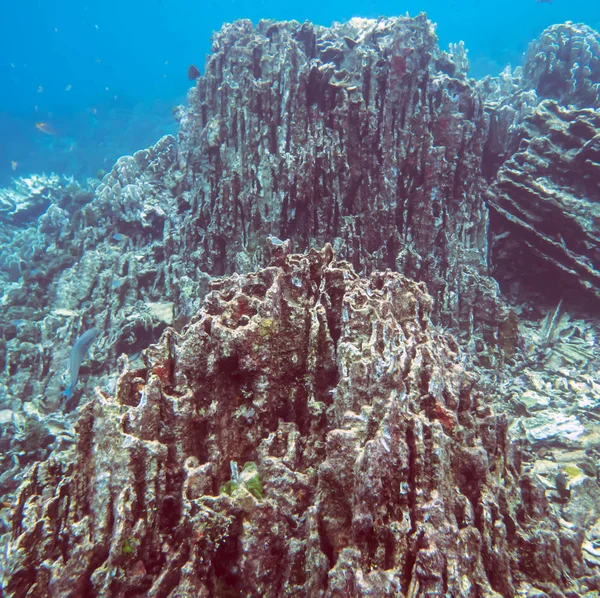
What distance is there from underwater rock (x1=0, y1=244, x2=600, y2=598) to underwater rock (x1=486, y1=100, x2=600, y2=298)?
5.25 meters

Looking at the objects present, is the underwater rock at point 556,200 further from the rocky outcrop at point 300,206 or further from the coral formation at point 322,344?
the rocky outcrop at point 300,206

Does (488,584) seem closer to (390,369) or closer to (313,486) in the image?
(313,486)

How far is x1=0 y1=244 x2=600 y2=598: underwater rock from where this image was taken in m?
2.23

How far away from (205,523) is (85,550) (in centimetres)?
75

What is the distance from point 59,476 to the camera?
297 cm

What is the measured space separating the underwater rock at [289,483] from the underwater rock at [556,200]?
207 inches

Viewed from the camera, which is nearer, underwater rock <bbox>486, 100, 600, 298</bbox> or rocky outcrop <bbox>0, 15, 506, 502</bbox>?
underwater rock <bbox>486, 100, 600, 298</bbox>

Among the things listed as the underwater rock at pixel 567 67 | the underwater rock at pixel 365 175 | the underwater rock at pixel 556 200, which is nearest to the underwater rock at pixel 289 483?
the underwater rock at pixel 365 175

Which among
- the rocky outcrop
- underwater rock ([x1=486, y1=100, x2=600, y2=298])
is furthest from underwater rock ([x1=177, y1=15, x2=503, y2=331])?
underwater rock ([x1=486, y1=100, x2=600, y2=298])

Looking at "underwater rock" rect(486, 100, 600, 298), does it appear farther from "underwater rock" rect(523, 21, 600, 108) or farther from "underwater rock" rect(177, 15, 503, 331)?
"underwater rock" rect(523, 21, 600, 108)

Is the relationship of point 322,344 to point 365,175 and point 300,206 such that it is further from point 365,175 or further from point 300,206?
point 365,175

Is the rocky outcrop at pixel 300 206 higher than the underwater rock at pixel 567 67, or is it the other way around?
the underwater rock at pixel 567 67

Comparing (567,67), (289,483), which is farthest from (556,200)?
(567,67)

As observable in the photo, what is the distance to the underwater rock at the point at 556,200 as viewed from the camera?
708cm
